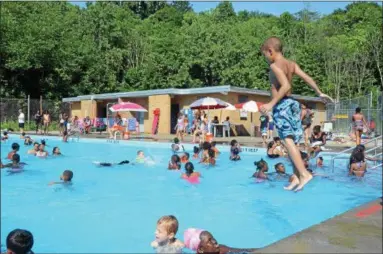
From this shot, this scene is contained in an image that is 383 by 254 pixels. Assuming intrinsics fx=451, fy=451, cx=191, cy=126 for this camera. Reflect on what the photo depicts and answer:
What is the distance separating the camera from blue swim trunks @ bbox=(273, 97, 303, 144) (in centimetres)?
387

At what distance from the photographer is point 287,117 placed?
3.88 m

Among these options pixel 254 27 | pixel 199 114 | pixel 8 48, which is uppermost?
pixel 254 27

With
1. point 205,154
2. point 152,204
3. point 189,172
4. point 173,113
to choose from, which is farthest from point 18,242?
point 173,113

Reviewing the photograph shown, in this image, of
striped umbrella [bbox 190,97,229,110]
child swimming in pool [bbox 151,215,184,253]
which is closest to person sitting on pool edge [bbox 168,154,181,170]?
child swimming in pool [bbox 151,215,184,253]

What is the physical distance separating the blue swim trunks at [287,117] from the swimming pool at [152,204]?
173 inches

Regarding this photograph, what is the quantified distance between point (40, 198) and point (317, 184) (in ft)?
23.8

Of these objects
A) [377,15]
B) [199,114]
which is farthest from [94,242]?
[377,15]

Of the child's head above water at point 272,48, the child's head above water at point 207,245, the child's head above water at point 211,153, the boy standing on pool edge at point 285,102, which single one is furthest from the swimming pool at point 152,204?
the child's head above water at point 272,48

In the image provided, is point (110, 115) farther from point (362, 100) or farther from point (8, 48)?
point (362, 100)

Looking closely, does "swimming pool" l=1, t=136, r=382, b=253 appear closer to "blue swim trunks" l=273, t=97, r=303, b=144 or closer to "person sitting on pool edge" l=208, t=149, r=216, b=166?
"person sitting on pool edge" l=208, t=149, r=216, b=166

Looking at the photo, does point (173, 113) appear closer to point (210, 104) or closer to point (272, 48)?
point (210, 104)

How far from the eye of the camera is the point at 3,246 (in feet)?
24.7

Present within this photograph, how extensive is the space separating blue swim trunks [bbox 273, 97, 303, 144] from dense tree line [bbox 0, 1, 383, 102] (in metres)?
34.4

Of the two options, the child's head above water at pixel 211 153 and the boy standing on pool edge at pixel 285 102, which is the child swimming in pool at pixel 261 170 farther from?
the boy standing on pool edge at pixel 285 102
